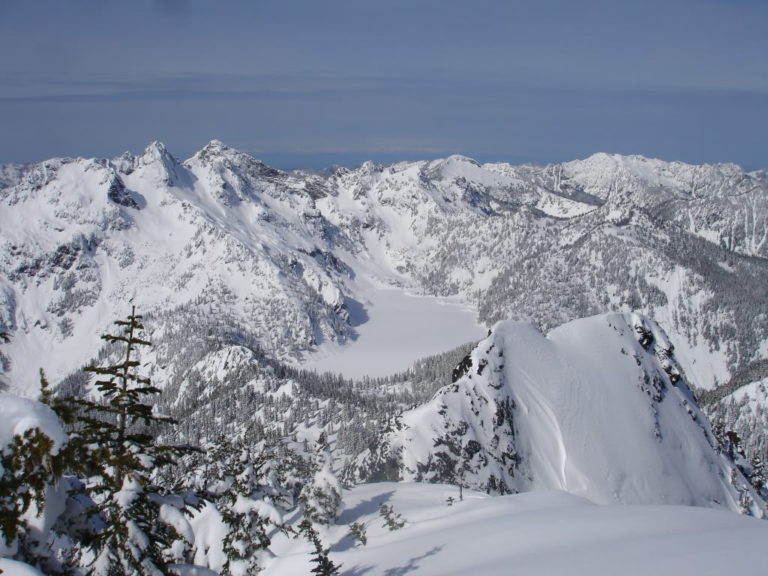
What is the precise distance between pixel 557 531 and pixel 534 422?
83.9 metres

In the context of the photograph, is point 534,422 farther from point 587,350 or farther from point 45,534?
point 45,534

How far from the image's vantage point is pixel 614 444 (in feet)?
343

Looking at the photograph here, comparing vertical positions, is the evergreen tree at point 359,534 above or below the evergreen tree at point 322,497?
below

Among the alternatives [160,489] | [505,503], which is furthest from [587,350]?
[160,489]

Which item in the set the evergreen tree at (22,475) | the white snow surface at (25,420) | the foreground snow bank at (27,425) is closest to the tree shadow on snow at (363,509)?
the foreground snow bank at (27,425)

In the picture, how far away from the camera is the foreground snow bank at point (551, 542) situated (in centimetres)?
2048

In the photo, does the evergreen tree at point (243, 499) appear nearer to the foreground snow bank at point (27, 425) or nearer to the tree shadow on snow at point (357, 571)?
the tree shadow on snow at point (357, 571)

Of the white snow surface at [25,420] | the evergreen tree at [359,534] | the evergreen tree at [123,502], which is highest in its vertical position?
the white snow surface at [25,420]

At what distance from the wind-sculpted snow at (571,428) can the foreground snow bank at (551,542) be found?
190ft

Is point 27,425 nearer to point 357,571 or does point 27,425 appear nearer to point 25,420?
point 25,420

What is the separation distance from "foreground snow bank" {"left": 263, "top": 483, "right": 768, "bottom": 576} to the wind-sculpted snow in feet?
190

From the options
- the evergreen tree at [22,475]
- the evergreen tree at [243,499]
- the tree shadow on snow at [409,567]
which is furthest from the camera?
the evergreen tree at [243,499]

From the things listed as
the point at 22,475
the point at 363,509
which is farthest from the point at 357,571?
the point at 22,475

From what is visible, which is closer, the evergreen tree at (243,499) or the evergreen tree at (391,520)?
the evergreen tree at (243,499)
